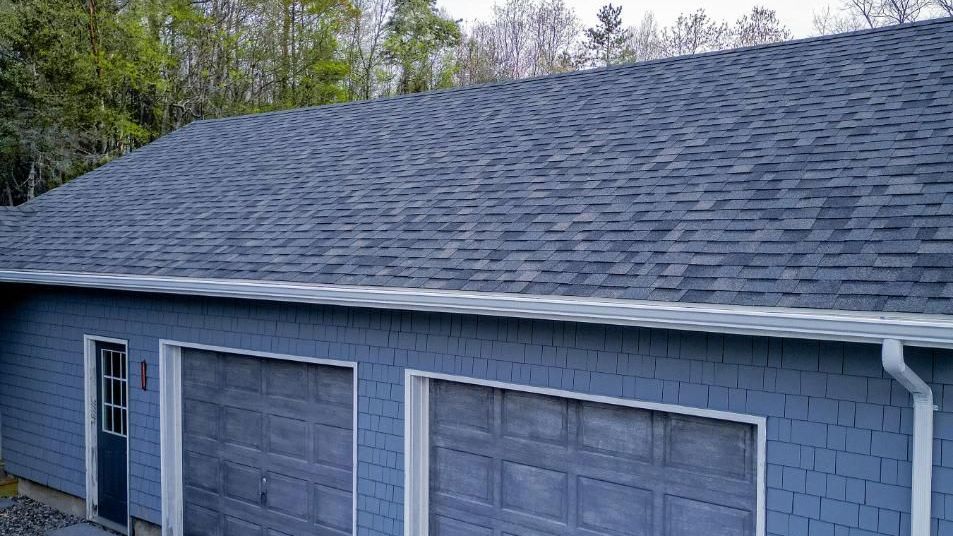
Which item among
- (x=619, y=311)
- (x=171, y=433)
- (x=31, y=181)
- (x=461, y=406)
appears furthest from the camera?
(x=31, y=181)

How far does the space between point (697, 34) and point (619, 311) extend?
2556cm

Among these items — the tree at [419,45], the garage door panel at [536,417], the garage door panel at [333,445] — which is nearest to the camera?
the garage door panel at [536,417]

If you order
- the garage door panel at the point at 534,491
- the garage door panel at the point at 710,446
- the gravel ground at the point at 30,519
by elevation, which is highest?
the garage door panel at the point at 710,446

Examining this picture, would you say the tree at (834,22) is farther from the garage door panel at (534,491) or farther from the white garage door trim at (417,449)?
the garage door panel at (534,491)

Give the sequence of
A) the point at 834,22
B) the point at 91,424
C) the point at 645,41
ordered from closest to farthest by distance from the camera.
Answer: the point at 91,424, the point at 834,22, the point at 645,41

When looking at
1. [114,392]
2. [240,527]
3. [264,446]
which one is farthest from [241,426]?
[114,392]

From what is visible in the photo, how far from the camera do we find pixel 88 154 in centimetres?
2245

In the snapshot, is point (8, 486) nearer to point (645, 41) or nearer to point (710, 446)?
point (710, 446)

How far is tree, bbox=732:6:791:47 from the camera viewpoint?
26438 millimetres

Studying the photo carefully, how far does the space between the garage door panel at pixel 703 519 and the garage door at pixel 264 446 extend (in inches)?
109

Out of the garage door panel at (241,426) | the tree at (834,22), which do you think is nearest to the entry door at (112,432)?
the garage door panel at (241,426)

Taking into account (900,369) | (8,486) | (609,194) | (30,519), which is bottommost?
(30,519)

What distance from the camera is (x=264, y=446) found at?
7316mm

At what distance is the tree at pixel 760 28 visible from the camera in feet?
86.7
